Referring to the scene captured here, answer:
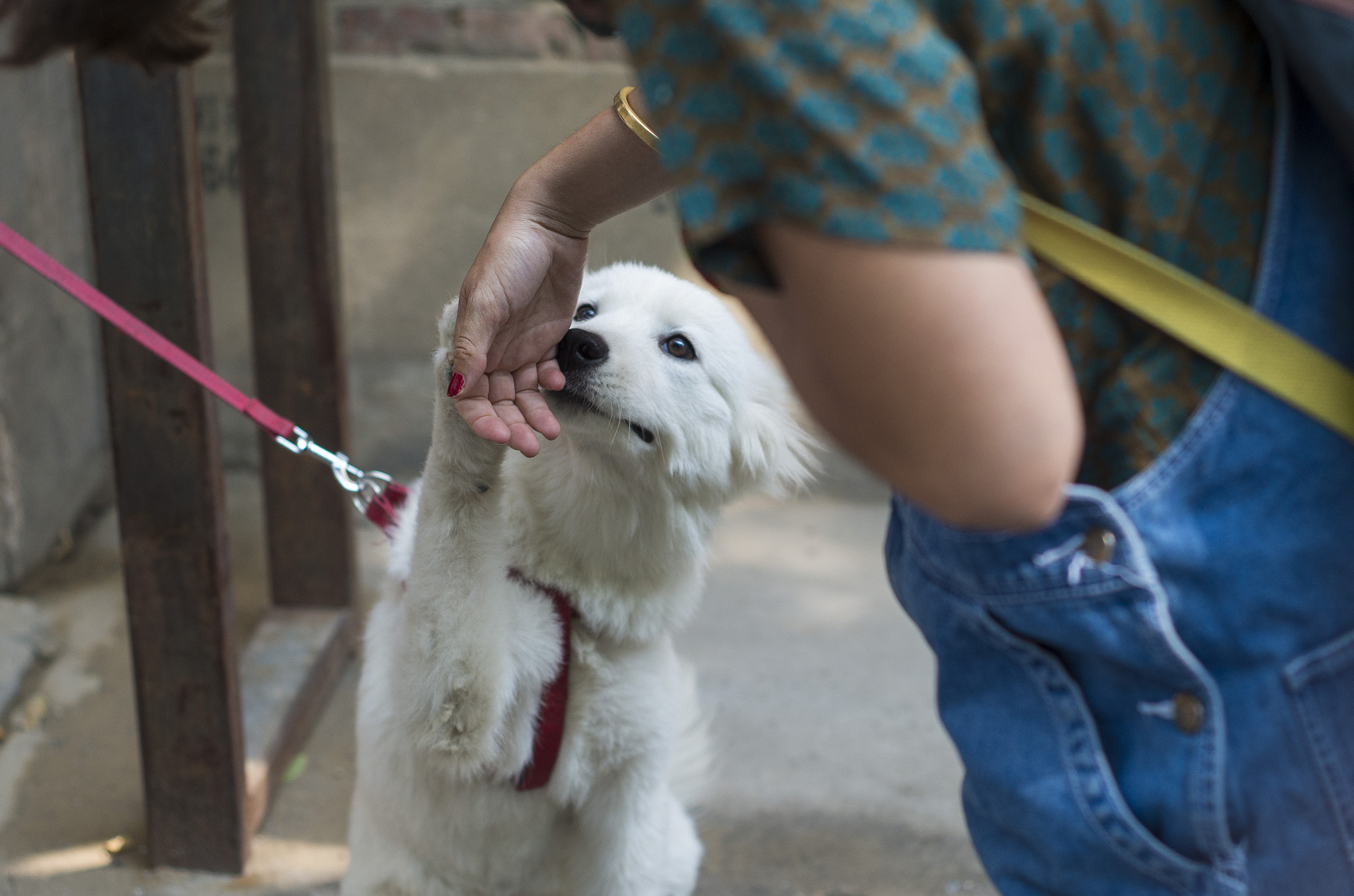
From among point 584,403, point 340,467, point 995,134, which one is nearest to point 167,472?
point 340,467

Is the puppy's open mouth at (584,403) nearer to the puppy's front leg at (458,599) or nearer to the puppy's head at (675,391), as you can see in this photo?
the puppy's head at (675,391)

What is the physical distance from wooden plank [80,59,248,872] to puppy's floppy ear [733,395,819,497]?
0.94 m

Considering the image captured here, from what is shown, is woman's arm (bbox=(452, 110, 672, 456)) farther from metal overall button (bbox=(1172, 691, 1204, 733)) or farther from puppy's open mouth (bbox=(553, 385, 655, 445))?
metal overall button (bbox=(1172, 691, 1204, 733))

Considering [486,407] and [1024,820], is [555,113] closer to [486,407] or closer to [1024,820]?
[486,407]

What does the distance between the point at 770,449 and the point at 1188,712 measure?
111 centimetres

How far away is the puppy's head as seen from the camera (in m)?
1.56

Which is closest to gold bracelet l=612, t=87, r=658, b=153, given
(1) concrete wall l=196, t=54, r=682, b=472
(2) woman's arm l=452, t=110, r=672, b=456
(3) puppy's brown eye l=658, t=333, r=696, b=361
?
(2) woman's arm l=452, t=110, r=672, b=456

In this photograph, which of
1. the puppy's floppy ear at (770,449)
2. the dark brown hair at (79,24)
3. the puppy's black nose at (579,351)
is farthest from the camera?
the puppy's floppy ear at (770,449)

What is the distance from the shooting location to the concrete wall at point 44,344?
3.11 meters

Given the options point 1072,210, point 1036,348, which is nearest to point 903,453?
point 1036,348

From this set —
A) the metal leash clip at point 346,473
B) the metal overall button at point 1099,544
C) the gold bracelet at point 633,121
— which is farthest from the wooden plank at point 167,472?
the metal overall button at point 1099,544

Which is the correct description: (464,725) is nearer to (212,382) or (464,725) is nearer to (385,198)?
(212,382)

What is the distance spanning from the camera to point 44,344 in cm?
337

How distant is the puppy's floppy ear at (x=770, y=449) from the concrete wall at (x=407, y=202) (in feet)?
6.90
